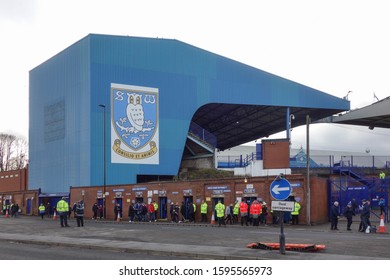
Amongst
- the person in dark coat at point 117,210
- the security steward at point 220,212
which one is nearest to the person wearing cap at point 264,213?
the security steward at point 220,212

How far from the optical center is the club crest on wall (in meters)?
49.2

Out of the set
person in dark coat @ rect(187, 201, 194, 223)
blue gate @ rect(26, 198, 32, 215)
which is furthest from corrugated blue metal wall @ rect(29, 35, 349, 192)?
person in dark coat @ rect(187, 201, 194, 223)

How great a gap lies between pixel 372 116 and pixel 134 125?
24.8m

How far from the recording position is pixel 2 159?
100125 millimetres

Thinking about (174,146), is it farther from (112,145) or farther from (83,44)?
(83,44)

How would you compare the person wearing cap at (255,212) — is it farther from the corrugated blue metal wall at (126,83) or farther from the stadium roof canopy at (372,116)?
the stadium roof canopy at (372,116)

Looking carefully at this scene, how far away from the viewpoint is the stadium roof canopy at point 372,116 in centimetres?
4694

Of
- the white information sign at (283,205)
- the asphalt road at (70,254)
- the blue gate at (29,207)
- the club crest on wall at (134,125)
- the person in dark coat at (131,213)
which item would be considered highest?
the club crest on wall at (134,125)

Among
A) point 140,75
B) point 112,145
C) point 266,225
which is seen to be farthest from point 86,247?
point 140,75

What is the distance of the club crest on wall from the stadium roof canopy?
21421mm

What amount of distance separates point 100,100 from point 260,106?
69.0ft

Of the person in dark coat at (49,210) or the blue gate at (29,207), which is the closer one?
the person in dark coat at (49,210)

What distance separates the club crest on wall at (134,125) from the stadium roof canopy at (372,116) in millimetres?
21421

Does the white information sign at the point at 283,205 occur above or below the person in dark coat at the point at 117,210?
above
